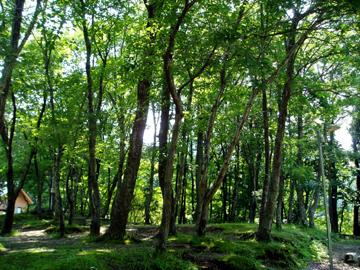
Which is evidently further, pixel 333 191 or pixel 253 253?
pixel 333 191

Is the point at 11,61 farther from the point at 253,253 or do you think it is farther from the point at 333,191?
the point at 333,191

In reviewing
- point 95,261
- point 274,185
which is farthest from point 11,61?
point 274,185

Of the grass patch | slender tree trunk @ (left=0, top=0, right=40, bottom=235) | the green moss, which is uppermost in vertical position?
slender tree trunk @ (left=0, top=0, right=40, bottom=235)

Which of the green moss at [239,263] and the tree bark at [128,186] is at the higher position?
the tree bark at [128,186]

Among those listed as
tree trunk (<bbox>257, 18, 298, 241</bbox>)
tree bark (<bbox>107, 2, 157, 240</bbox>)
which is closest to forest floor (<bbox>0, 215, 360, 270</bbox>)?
tree bark (<bbox>107, 2, 157, 240</bbox>)

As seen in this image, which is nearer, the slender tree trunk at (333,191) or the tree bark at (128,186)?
the tree bark at (128,186)

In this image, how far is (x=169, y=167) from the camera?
9.84 m

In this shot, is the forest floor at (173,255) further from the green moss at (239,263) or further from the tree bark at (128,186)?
the tree bark at (128,186)

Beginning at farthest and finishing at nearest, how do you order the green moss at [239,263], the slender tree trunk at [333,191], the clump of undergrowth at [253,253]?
the slender tree trunk at [333,191], the clump of undergrowth at [253,253], the green moss at [239,263]

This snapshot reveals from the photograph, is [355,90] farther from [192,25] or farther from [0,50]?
[0,50]

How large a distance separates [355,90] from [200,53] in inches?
385

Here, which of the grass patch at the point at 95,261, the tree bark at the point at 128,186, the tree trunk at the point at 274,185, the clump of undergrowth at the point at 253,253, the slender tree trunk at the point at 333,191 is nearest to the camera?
the grass patch at the point at 95,261

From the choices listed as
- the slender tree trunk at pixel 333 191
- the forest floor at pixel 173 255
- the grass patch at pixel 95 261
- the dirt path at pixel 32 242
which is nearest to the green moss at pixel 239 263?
the forest floor at pixel 173 255

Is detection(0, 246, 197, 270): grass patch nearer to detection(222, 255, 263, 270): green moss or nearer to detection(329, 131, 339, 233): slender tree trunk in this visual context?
detection(222, 255, 263, 270): green moss
